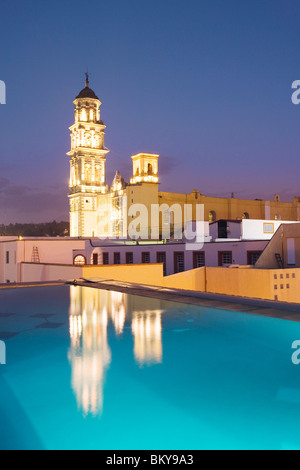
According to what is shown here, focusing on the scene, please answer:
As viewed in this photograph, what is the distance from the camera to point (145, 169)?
58500mm

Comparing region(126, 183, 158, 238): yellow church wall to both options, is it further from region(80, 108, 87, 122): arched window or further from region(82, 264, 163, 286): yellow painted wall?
region(82, 264, 163, 286): yellow painted wall

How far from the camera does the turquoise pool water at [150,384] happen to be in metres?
2.64

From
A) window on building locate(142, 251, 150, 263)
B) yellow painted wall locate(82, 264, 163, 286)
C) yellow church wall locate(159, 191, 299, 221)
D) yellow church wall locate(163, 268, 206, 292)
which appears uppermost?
yellow church wall locate(159, 191, 299, 221)

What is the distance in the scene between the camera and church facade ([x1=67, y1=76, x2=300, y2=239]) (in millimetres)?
55375

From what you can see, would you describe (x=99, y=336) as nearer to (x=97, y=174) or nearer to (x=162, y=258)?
(x=162, y=258)

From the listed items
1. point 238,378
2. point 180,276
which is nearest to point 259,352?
point 238,378

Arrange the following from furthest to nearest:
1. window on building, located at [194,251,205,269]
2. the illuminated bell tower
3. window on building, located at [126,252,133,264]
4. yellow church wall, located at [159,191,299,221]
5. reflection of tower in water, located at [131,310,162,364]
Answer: the illuminated bell tower → yellow church wall, located at [159,191,299,221] → window on building, located at [126,252,133,264] → window on building, located at [194,251,205,269] → reflection of tower in water, located at [131,310,162,364]

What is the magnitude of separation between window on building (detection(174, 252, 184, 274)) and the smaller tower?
99.8 feet

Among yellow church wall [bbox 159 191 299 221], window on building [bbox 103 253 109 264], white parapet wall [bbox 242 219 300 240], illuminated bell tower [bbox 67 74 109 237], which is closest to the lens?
white parapet wall [bbox 242 219 300 240]

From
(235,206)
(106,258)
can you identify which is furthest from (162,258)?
(235,206)

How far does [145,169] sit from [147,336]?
179ft

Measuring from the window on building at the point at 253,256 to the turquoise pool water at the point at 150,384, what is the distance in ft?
58.9

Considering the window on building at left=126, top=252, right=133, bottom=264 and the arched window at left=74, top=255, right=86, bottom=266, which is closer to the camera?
the window on building at left=126, top=252, right=133, bottom=264

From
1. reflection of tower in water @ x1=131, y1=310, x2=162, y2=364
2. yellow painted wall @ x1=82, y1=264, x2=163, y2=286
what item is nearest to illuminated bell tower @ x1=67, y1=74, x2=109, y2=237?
yellow painted wall @ x1=82, y1=264, x2=163, y2=286
